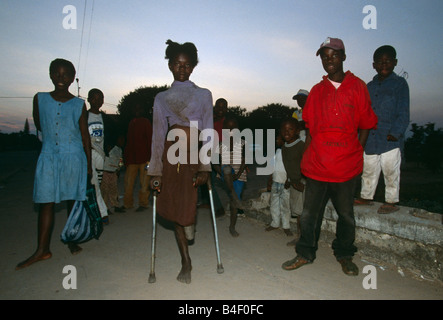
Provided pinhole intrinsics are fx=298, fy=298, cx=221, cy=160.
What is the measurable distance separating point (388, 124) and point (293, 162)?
4.24 feet

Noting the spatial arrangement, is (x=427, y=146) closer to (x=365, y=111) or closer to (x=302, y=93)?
(x=302, y=93)

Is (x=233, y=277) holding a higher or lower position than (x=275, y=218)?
lower

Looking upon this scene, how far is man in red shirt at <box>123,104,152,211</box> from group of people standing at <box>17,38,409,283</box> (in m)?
2.21

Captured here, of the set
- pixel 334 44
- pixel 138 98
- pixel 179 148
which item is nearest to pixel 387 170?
pixel 334 44

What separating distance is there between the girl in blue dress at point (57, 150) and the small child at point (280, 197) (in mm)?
2783

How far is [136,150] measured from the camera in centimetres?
610

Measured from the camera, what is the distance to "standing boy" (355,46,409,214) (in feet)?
11.9

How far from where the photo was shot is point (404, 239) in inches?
128

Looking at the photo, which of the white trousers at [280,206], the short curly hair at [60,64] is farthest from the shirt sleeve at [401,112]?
the short curly hair at [60,64]

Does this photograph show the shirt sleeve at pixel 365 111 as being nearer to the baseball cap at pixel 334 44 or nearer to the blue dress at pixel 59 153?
the baseball cap at pixel 334 44

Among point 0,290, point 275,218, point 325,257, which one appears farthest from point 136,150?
point 325,257
